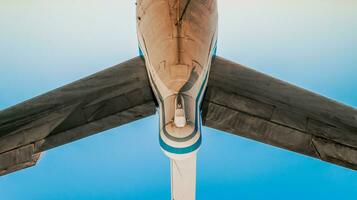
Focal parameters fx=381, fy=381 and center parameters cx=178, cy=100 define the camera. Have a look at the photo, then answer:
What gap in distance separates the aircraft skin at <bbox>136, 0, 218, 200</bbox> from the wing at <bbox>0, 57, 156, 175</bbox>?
760 millimetres

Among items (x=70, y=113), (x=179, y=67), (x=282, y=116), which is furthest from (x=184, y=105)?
(x=70, y=113)

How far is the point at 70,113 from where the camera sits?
7.66 metres

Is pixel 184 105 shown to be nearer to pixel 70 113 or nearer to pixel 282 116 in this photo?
pixel 282 116

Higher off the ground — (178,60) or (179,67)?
(178,60)

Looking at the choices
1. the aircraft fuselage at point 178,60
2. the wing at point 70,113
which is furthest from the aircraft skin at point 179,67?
the wing at point 70,113

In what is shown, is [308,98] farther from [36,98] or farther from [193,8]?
[36,98]

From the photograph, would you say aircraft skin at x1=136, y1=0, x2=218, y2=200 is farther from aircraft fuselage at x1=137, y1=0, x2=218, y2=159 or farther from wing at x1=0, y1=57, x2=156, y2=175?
wing at x1=0, y1=57, x2=156, y2=175

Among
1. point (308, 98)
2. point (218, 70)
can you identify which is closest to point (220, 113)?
point (218, 70)

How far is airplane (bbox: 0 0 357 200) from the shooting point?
22.3 feet

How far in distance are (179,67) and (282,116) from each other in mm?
2363

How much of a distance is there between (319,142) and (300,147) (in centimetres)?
37

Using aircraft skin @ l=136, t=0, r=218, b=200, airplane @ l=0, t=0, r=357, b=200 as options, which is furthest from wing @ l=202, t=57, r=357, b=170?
aircraft skin @ l=136, t=0, r=218, b=200

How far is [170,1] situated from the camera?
296 inches

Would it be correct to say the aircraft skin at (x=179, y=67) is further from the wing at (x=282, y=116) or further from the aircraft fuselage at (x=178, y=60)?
the wing at (x=282, y=116)
